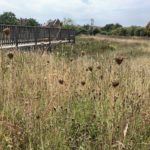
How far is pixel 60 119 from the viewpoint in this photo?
16.5 ft

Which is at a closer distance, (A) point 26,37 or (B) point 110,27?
(A) point 26,37

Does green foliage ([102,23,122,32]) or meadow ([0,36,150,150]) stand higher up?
meadow ([0,36,150,150])

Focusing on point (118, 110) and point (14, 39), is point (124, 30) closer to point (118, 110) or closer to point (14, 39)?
point (14, 39)

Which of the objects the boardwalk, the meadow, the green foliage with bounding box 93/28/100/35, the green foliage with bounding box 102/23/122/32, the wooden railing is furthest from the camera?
the green foliage with bounding box 102/23/122/32

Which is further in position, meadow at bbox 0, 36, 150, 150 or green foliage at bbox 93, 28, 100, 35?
green foliage at bbox 93, 28, 100, 35

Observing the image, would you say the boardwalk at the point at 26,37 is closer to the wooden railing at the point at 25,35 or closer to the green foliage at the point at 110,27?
the wooden railing at the point at 25,35

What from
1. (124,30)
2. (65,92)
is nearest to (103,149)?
(65,92)

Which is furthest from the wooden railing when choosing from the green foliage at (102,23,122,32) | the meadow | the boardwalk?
the green foliage at (102,23,122,32)

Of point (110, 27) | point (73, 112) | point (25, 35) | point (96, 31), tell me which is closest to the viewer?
point (73, 112)

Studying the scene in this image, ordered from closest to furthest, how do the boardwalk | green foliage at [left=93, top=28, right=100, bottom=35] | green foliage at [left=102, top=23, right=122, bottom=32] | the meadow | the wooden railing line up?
1. the meadow
2. the boardwalk
3. the wooden railing
4. green foliage at [left=93, top=28, right=100, bottom=35]
5. green foliage at [left=102, top=23, right=122, bottom=32]

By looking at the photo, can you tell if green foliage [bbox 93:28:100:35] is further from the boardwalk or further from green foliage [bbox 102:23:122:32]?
the boardwalk

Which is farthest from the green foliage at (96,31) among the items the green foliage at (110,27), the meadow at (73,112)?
the meadow at (73,112)

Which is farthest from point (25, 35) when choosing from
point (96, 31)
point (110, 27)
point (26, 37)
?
point (110, 27)

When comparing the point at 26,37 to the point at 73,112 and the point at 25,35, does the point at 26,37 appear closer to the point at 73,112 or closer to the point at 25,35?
the point at 25,35
